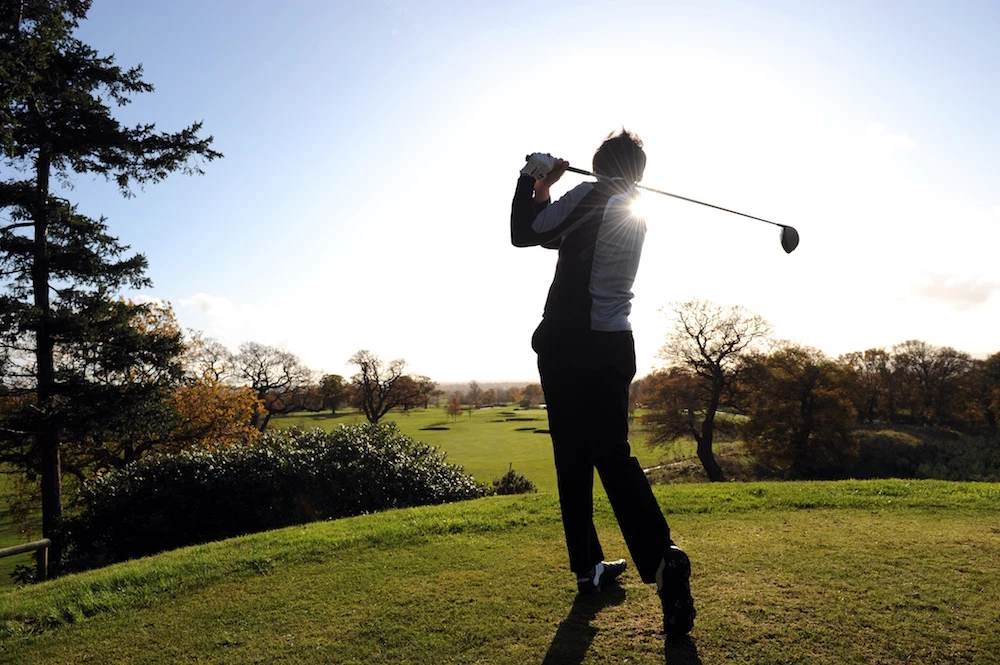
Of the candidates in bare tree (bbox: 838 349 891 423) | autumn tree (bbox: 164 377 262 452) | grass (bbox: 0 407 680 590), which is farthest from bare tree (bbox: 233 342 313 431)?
bare tree (bbox: 838 349 891 423)

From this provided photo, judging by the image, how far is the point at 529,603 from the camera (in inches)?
118

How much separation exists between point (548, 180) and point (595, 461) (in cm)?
162

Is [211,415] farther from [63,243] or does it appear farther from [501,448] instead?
[501,448]

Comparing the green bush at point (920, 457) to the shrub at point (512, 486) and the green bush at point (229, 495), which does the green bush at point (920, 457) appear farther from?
the green bush at point (229, 495)

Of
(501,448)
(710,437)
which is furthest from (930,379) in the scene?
(501,448)

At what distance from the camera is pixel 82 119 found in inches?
600

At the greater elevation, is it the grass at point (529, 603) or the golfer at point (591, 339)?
the golfer at point (591, 339)

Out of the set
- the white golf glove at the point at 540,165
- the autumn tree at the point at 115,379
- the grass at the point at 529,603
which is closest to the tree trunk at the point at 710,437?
the autumn tree at the point at 115,379

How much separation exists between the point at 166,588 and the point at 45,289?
51.8 feet

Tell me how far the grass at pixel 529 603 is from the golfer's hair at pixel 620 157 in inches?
95.1

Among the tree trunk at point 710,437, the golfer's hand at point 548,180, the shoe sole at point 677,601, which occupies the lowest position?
the tree trunk at point 710,437

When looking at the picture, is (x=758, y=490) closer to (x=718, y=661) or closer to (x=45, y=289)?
(x=718, y=661)

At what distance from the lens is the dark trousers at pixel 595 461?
8.97 ft

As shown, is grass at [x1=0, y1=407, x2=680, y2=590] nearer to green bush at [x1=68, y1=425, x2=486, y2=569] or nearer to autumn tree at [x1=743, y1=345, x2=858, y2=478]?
autumn tree at [x1=743, y1=345, x2=858, y2=478]
